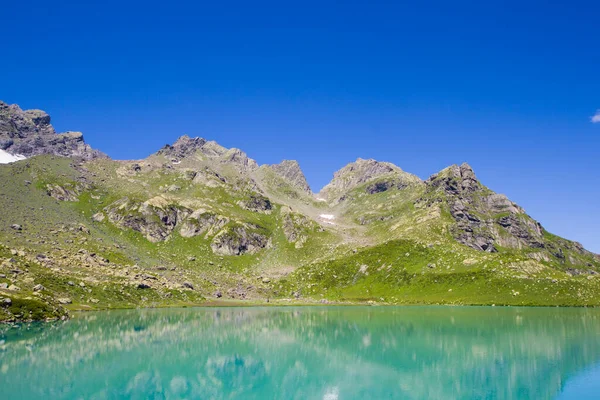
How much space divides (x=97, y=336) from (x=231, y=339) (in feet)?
75.0

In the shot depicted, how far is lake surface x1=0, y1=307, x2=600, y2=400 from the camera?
38812 mm

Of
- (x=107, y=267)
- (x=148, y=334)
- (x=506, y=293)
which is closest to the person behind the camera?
(x=148, y=334)

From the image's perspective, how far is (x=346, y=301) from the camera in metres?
189

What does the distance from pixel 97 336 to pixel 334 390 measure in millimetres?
49095

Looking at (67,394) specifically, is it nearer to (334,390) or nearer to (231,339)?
(334,390)

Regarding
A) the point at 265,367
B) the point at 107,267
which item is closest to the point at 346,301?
the point at 107,267

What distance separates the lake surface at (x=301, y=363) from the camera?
38.8 m

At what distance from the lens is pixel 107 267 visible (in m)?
173

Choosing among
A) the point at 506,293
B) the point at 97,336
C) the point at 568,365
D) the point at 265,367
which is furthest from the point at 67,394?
the point at 506,293

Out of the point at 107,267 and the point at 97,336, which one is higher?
the point at 107,267

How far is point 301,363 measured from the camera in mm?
53344

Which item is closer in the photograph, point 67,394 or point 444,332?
point 67,394

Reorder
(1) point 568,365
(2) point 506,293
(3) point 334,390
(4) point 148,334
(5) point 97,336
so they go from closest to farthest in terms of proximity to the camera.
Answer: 1. (3) point 334,390
2. (1) point 568,365
3. (5) point 97,336
4. (4) point 148,334
5. (2) point 506,293

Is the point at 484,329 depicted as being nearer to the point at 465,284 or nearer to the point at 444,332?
the point at 444,332
